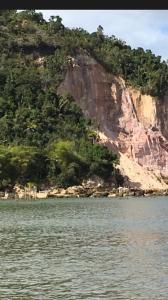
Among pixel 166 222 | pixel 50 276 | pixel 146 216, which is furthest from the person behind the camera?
pixel 146 216

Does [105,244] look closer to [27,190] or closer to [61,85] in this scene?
[27,190]

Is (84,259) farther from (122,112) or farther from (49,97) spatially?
(122,112)

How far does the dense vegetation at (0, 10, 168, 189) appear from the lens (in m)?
68.4

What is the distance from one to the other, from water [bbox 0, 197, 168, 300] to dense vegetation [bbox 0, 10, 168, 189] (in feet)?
109

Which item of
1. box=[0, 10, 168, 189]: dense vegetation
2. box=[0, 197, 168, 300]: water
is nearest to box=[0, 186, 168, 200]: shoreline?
box=[0, 10, 168, 189]: dense vegetation

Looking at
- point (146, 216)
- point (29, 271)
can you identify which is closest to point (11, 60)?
point (146, 216)

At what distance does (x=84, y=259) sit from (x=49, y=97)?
63747 millimetres

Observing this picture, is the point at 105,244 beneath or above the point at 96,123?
beneath

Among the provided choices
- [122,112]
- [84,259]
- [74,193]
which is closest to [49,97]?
[122,112]

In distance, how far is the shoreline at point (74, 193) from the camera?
2566 inches

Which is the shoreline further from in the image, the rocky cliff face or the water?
the water

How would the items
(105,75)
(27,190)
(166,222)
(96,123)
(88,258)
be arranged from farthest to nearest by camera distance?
(105,75) → (96,123) → (27,190) → (166,222) → (88,258)

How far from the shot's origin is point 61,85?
275 feet

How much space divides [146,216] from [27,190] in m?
29.2
